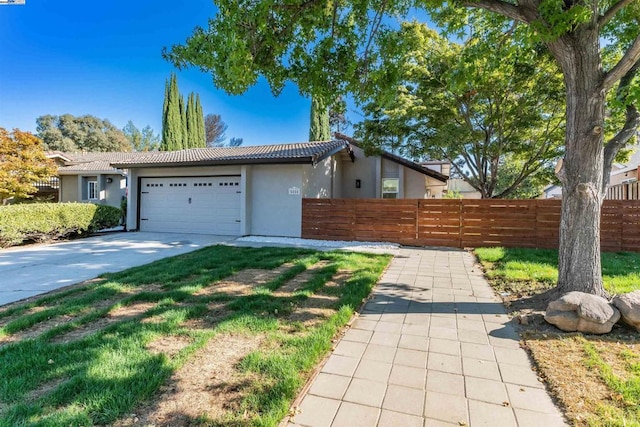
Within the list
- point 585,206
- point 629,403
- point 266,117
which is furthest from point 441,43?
point 266,117

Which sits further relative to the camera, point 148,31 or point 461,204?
point 148,31

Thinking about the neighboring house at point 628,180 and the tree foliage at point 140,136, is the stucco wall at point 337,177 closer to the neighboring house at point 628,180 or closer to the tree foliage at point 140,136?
the neighboring house at point 628,180

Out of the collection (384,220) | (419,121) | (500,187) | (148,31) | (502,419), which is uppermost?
(148,31)

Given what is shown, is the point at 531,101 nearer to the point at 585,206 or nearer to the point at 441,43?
the point at 441,43

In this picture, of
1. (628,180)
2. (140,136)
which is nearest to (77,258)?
(628,180)

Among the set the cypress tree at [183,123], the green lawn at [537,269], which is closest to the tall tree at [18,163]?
the cypress tree at [183,123]

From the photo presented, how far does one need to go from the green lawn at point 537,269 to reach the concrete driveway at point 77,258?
761 centimetres

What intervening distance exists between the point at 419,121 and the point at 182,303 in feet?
35.2

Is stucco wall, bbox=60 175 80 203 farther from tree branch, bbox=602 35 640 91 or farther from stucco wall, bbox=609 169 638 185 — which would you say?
stucco wall, bbox=609 169 638 185

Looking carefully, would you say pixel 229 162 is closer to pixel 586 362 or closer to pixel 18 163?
pixel 586 362

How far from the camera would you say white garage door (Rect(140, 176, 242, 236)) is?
11.9 metres

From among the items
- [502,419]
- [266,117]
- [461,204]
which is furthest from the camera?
[266,117]

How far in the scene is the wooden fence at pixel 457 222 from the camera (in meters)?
8.41

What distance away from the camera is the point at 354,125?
12.9 metres
